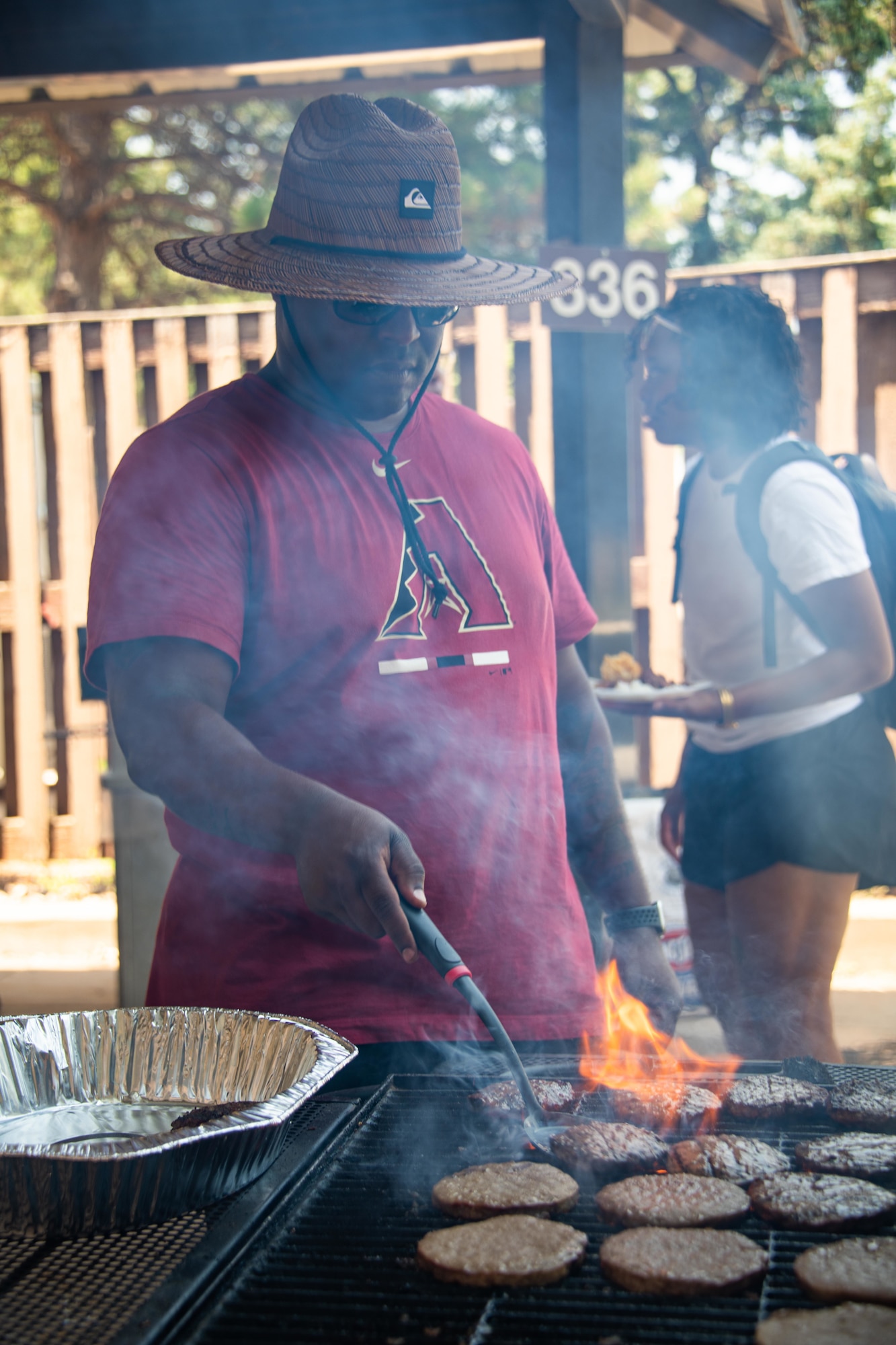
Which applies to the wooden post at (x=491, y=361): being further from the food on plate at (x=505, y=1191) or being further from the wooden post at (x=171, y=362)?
the food on plate at (x=505, y=1191)

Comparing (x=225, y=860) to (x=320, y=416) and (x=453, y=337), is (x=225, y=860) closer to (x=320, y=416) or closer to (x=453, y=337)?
(x=320, y=416)

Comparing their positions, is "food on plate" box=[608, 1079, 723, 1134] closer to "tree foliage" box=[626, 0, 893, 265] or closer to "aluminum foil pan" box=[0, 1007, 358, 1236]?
"aluminum foil pan" box=[0, 1007, 358, 1236]

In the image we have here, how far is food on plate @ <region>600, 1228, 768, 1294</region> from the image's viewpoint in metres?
1.13

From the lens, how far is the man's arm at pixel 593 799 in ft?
7.25

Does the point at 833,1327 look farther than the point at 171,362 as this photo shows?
No

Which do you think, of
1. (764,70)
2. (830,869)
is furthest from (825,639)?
(764,70)

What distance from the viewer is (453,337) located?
5934 millimetres

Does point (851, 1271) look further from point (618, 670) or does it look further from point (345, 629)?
point (618, 670)

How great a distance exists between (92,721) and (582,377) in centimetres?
395

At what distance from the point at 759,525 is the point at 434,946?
1.71 m

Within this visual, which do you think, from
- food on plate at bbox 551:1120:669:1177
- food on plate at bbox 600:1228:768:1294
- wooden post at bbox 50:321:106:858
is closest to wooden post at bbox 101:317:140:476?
wooden post at bbox 50:321:106:858

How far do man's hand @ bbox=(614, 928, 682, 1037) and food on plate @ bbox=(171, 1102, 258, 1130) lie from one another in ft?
3.06

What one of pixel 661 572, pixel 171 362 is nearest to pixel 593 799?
pixel 661 572

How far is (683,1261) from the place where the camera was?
1.17 metres
